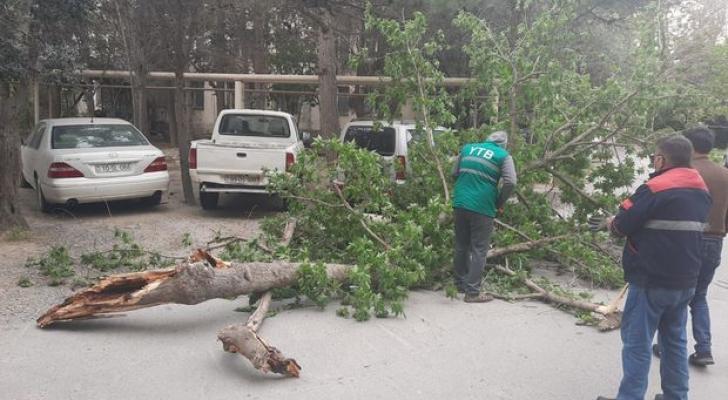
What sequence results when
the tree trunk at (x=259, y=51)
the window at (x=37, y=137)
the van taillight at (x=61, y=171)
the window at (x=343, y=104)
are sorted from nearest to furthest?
the van taillight at (x=61, y=171), the window at (x=37, y=137), the tree trunk at (x=259, y=51), the window at (x=343, y=104)

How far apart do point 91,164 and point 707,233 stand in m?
8.62

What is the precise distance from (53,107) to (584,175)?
714 inches

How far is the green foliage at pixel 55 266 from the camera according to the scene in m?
6.82

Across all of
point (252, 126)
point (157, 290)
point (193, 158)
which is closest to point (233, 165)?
point (193, 158)

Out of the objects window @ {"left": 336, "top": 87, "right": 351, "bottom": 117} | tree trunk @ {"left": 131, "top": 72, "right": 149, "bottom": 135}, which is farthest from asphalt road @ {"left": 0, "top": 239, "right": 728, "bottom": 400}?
window @ {"left": 336, "top": 87, "right": 351, "bottom": 117}

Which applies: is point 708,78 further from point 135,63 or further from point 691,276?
point 135,63

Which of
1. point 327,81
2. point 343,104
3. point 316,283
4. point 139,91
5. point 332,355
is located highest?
point 327,81

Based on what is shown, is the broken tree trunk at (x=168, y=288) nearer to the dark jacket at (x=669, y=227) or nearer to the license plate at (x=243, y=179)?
the dark jacket at (x=669, y=227)

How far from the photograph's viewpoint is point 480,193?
6504 millimetres

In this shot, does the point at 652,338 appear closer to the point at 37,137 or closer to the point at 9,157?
the point at 9,157

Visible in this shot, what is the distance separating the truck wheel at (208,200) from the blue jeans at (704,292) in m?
8.01

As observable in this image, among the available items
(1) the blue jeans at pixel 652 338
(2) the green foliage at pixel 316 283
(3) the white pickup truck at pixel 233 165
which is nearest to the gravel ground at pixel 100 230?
(3) the white pickup truck at pixel 233 165

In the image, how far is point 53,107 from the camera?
2094cm

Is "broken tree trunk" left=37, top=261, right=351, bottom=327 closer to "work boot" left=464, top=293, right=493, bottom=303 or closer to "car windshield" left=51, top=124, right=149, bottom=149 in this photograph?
"work boot" left=464, top=293, right=493, bottom=303
